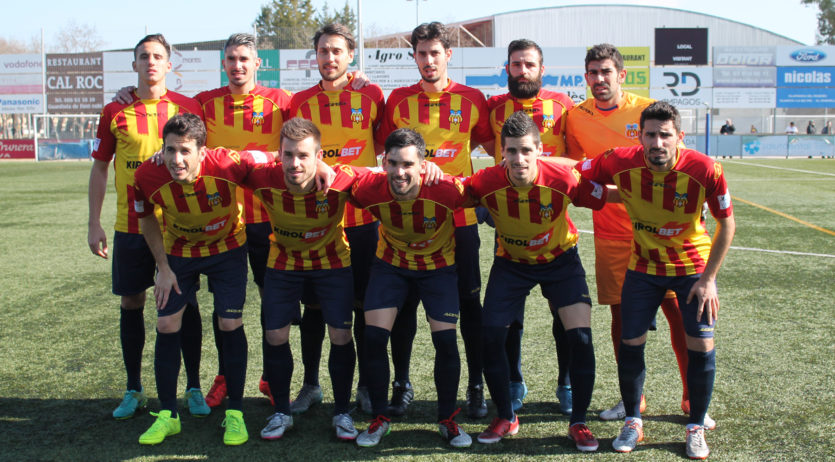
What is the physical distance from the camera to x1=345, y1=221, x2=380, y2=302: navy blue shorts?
13.6ft

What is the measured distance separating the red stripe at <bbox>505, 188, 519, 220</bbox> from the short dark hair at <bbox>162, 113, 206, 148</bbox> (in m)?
1.63

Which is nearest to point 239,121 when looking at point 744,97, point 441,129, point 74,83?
point 441,129

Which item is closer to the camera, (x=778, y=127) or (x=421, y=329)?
(x=421, y=329)

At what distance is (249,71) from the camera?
422 cm

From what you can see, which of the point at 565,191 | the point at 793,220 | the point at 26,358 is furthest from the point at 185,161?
the point at 793,220

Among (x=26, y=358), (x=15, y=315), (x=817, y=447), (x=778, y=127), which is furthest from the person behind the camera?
(x=778, y=127)

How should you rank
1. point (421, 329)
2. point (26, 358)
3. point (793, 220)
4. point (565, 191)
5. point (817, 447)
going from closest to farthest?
point (817, 447) < point (565, 191) < point (26, 358) < point (421, 329) < point (793, 220)

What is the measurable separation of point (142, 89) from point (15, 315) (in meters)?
3.00

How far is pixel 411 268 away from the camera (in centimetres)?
374

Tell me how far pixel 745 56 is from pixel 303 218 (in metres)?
34.2

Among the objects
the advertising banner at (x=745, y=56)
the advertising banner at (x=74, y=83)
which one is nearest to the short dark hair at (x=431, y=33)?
the advertising banner at (x=745, y=56)

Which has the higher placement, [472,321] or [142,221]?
[142,221]

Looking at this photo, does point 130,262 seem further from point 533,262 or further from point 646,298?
point 646,298

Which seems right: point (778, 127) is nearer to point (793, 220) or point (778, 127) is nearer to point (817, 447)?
point (793, 220)
